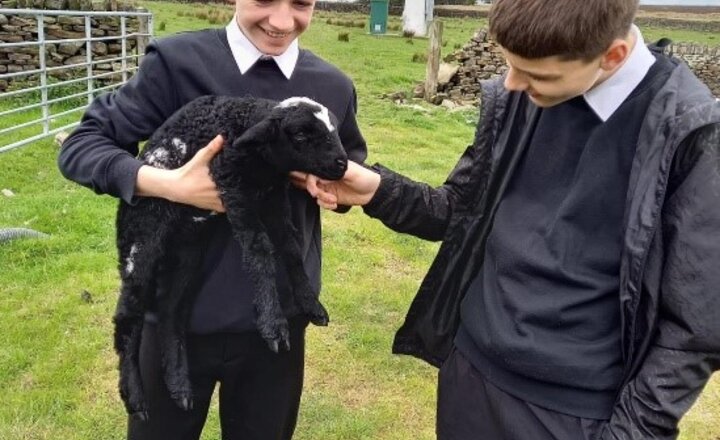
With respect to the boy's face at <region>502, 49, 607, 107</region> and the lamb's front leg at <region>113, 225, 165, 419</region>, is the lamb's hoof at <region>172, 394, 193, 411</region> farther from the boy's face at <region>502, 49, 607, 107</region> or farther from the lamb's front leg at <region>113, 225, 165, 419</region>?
the boy's face at <region>502, 49, 607, 107</region>

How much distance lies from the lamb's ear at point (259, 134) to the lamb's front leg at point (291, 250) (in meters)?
0.20

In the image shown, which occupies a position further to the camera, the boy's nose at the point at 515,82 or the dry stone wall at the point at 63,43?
the dry stone wall at the point at 63,43

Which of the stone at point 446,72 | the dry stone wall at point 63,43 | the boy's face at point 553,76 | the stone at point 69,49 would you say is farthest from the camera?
the stone at point 446,72

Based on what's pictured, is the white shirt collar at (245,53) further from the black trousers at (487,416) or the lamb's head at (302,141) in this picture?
the black trousers at (487,416)

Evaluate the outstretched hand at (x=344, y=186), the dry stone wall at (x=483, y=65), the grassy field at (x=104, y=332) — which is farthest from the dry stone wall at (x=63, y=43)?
the outstretched hand at (x=344, y=186)

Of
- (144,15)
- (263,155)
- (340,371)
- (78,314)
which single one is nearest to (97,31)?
(144,15)

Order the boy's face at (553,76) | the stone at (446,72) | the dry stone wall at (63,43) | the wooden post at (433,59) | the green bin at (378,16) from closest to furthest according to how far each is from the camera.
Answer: the boy's face at (553,76)
the dry stone wall at (63,43)
the wooden post at (433,59)
the stone at (446,72)
the green bin at (378,16)

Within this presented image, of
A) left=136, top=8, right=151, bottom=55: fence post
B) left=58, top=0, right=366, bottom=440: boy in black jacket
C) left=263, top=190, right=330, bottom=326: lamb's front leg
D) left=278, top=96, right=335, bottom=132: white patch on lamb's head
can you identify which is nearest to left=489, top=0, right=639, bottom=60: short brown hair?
left=278, top=96, right=335, bottom=132: white patch on lamb's head

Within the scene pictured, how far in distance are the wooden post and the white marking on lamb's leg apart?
13.8 meters

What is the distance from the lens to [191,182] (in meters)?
1.82

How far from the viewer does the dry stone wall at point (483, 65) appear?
655 inches

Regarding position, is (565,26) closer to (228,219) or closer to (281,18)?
(281,18)

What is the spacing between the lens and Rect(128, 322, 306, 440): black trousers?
81.7 inches

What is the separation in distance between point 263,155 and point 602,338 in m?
1.00
